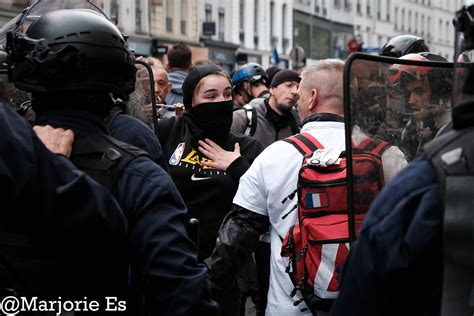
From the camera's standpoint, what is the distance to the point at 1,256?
2758 mm

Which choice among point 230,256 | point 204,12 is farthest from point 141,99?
point 204,12

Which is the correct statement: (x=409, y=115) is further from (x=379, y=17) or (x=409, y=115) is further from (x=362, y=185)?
(x=379, y=17)

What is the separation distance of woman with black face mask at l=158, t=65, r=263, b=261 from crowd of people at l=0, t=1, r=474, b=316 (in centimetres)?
83

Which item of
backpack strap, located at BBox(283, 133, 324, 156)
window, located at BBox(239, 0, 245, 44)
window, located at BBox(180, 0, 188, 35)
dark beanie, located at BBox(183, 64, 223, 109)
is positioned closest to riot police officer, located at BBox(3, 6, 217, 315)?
backpack strap, located at BBox(283, 133, 324, 156)

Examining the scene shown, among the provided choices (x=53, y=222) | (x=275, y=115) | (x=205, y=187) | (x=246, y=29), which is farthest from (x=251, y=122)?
(x=246, y=29)

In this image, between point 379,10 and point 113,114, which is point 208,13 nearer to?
point 379,10

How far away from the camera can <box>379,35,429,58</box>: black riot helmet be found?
19.7 feet

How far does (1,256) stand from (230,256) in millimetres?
1987

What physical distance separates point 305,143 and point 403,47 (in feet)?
6.07

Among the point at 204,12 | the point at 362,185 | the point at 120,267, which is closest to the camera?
the point at 120,267

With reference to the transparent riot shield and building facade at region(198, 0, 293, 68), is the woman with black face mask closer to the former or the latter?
the transparent riot shield

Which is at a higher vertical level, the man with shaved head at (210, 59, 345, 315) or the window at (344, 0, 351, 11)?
the window at (344, 0, 351, 11)

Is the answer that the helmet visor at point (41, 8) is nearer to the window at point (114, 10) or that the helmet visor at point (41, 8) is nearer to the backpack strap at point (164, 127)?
the backpack strap at point (164, 127)

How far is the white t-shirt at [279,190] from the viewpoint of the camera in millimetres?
4375
